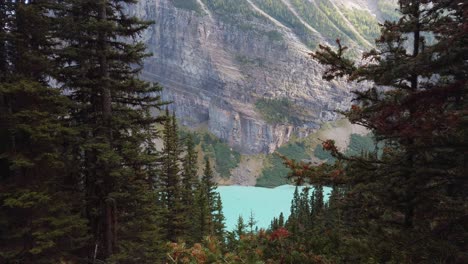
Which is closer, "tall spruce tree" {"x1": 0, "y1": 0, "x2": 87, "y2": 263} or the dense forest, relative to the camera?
the dense forest

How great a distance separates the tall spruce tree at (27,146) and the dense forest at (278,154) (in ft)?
0.12

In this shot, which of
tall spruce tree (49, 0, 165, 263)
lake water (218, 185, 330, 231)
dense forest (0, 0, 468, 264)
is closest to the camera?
dense forest (0, 0, 468, 264)

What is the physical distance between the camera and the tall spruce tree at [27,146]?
9.12m

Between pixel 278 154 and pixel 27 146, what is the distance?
6.84 metres

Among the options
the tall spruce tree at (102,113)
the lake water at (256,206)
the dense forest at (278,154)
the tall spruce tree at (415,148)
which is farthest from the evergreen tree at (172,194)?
the lake water at (256,206)

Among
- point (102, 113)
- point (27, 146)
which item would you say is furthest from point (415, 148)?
point (102, 113)

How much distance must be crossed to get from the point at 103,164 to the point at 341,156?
8.17 meters

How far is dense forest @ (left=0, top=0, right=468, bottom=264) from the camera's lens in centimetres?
600

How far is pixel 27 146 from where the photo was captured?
977 cm

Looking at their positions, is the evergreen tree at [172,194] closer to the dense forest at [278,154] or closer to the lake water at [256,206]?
the dense forest at [278,154]

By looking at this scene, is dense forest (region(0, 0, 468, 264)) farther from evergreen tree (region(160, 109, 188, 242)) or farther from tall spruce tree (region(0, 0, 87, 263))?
evergreen tree (region(160, 109, 188, 242))

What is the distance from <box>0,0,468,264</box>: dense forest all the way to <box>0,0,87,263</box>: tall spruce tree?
4cm

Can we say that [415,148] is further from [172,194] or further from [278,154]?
[172,194]

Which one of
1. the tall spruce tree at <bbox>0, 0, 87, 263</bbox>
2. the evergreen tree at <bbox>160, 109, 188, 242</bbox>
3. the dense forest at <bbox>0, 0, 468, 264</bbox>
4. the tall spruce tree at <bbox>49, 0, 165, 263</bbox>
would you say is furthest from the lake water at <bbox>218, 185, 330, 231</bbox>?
the tall spruce tree at <bbox>0, 0, 87, 263</bbox>
